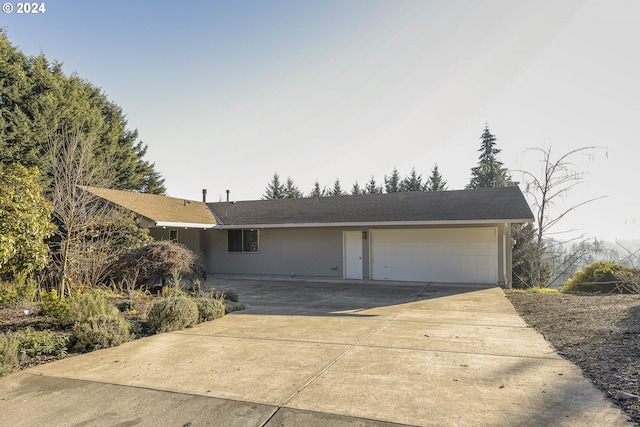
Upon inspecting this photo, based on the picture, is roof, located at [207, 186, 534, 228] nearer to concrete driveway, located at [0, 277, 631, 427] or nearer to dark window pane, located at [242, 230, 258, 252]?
dark window pane, located at [242, 230, 258, 252]

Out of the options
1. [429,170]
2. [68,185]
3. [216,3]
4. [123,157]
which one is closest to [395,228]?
[216,3]

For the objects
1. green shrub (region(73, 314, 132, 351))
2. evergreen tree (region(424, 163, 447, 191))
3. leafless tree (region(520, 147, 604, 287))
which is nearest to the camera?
green shrub (region(73, 314, 132, 351))

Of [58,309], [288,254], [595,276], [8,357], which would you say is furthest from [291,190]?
[8,357]

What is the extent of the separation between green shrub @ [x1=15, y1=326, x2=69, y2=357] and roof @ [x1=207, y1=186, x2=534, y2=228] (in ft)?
35.3

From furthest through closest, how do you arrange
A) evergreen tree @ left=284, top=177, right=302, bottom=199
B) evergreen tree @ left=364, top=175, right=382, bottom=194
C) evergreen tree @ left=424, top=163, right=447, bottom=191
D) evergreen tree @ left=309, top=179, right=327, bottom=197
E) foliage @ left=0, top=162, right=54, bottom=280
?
1. evergreen tree @ left=284, top=177, right=302, bottom=199
2. evergreen tree @ left=309, top=179, right=327, bottom=197
3. evergreen tree @ left=364, top=175, right=382, bottom=194
4. evergreen tree @ left=424, top=163, right=447, bottom=191
5. foliage @ left=0, top=162, right=54, bottom=280

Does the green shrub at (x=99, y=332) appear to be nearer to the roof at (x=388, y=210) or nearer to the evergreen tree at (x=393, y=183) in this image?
the roof at (x=388, y=210)

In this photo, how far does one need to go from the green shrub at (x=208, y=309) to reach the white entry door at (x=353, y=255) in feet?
27.9

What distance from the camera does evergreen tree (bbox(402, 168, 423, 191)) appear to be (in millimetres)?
40219

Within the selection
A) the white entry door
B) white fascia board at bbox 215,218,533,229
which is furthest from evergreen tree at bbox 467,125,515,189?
white fascia board at bbox 215,218,533,229

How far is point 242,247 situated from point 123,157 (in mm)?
13852

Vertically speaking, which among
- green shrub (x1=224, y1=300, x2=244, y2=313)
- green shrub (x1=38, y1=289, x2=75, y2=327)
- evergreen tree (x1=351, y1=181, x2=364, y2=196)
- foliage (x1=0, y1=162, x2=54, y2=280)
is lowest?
green shrub (x1=224, y1=300, x2=244, y2=313)

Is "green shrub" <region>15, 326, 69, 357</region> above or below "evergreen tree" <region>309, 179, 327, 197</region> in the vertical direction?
below

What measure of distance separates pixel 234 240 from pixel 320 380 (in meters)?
14.7

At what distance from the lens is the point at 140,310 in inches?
332
